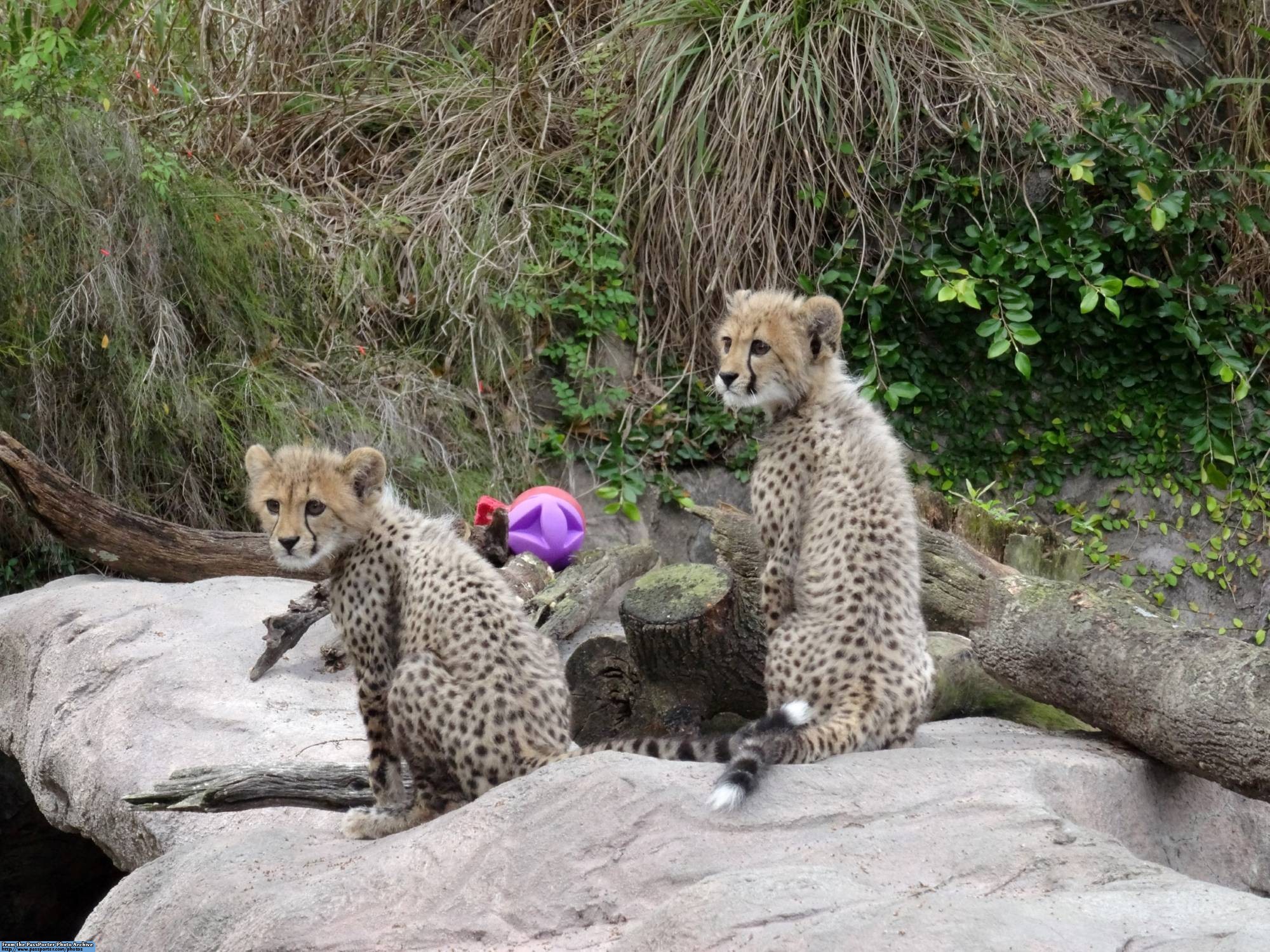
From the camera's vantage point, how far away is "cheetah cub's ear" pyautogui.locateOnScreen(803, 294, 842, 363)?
12.2ft

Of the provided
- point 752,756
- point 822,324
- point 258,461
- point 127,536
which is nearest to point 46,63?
point 127,536

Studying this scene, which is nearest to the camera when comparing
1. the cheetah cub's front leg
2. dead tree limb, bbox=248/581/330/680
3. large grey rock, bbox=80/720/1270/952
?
large grey rock, bbox=80/720/1270/952

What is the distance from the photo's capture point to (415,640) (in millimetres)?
3184

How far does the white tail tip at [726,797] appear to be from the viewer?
2.65 meters

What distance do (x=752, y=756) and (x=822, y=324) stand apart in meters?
1.42

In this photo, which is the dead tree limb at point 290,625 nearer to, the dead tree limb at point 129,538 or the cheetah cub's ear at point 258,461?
the dead tree limb at point 129,538

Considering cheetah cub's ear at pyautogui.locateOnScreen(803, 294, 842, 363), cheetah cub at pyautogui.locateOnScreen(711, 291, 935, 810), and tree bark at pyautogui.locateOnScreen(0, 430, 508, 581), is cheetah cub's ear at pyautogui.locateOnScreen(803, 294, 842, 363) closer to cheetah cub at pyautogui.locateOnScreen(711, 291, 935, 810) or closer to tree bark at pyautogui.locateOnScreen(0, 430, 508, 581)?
cheetah cub at pyautogui.locateOnScreen(711, 291, 935, 810)

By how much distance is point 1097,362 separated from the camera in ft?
22.1

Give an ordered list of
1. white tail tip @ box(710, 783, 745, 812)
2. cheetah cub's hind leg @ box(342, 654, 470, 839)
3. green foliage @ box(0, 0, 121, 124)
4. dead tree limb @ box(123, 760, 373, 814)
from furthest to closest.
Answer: green foliage @ box(0, 0, 121, 124), dead tree limb @ box(123, 760, 373, 814), cheetah cub's hind leg @ box(342, 654, 470, 839), white tail tip @ box(710, 783, 745, 812)

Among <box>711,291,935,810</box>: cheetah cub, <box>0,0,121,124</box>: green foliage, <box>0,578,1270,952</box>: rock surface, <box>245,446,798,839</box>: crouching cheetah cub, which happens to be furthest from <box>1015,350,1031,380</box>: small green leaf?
<box>0,0,121,124</box>: green foliage

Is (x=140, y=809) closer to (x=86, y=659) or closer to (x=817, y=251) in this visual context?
(x=86, y=659)

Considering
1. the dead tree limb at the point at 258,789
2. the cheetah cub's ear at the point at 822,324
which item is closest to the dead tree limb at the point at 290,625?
the dead tree limb at the point at 258,789

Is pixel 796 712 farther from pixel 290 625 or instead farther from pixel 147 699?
pixel 147 699

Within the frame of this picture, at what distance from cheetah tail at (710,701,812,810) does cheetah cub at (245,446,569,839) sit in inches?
17.9
